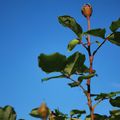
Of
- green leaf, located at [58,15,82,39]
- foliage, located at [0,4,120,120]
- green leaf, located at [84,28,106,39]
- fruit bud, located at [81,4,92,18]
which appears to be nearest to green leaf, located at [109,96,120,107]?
foliage, located at [0,4,120,120]

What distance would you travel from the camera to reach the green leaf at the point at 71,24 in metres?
3.35

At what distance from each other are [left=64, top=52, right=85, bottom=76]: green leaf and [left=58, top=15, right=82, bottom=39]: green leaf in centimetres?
50

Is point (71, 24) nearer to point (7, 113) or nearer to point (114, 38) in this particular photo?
point (114, 38)

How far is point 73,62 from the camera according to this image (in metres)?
3.01

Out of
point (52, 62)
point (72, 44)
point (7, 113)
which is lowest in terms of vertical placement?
point (7, 113)

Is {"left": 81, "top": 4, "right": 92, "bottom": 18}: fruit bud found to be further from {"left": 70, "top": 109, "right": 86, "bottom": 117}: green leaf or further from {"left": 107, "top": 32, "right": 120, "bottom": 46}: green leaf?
{"left": 70, "top": 109, "right": 86, "bottom": 117}: green leaf

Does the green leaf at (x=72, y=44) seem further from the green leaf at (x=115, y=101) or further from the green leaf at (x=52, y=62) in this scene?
the green leaf at (x=115, y=101)

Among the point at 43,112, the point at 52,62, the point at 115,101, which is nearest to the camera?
the point at 43,112

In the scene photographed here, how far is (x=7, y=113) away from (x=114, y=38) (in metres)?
1.50

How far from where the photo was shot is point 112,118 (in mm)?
2982

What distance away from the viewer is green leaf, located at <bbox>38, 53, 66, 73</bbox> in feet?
9.50

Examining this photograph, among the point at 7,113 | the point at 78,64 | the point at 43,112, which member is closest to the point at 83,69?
the point at 78,64

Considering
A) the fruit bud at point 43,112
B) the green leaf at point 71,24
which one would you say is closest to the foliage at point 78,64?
the green leaf at point 71,24

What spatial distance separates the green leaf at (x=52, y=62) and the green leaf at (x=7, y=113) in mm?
550
